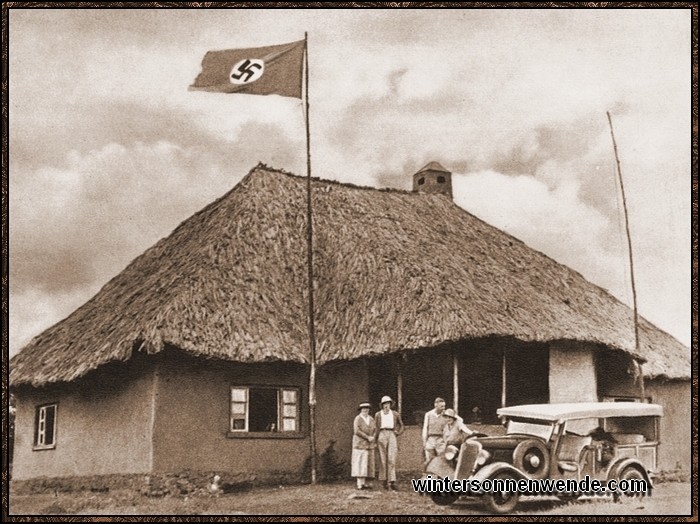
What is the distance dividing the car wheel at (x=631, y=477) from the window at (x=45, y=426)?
9370 mm

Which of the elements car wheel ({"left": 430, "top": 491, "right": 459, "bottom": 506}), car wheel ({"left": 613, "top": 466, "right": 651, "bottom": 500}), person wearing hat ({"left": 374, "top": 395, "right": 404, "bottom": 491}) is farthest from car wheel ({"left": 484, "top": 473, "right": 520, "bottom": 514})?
person wearing hat ({"left": 374, "top": 395, "right": 404, "bottom": 491})

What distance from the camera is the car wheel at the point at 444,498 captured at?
1290 centimetres

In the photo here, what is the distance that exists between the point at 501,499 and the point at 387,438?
8.85 ft

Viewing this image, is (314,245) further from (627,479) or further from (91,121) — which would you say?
(627,479)

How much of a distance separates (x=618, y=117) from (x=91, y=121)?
7.62m

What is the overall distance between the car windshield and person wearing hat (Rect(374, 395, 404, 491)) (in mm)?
1837

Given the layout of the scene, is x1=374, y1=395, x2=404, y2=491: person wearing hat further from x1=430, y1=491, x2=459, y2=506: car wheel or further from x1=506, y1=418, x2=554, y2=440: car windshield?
x1=506, y1=418, x2=554, y2=440: car windshield

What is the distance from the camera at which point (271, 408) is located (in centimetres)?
1617

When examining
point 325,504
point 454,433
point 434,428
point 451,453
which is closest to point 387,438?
point 434,428

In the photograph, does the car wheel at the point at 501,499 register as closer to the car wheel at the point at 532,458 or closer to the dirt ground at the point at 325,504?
the dirt ground at the point at 325,504

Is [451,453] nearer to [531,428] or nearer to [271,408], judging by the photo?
[531,428]

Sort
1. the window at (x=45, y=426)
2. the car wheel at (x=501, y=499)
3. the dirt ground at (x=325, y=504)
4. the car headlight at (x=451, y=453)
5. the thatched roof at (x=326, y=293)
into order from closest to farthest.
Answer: the car wheel at (x=501, y=499)
the dirt ground at (x=325, y=504)
the car headlight at (x=451, y=453)
the thatched roof at (x=326, y=293)
the window at (x=45, y=426)

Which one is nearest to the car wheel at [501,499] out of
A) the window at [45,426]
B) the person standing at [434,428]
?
the person standing at [434,428]

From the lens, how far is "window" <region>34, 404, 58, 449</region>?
17.5 metres
